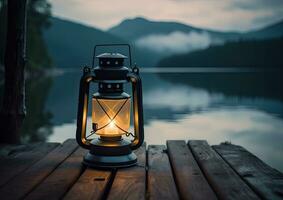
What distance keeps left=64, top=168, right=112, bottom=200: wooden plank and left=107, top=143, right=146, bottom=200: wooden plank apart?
0.05 metres

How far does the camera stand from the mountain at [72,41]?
422ft

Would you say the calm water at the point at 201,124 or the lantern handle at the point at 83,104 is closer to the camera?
the lantern handle at the point at 83,104

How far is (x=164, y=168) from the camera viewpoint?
12.4ft

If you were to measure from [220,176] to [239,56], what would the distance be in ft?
316

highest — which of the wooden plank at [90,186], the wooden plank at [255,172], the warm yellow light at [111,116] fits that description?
the warm yellow light at [111,116]

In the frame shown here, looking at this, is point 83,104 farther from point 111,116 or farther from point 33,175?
point 33,175

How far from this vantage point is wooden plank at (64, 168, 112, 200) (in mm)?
3006

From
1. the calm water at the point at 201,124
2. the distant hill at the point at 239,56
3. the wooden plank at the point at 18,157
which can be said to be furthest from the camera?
the distant hill at the point at 239,56

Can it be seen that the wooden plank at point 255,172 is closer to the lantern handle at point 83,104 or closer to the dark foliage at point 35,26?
the lantern handle at point 83,104

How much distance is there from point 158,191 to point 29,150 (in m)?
1.66

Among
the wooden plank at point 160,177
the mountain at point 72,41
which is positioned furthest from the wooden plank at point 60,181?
the mountain at point 72,41

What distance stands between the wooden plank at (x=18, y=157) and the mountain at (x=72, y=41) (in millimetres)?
119279

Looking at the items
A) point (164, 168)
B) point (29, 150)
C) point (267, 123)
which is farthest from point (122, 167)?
point (267, 123)

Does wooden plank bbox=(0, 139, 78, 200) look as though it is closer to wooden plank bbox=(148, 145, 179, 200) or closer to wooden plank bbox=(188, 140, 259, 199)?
wooden plank bbox=(148, 145, 179, 200)
